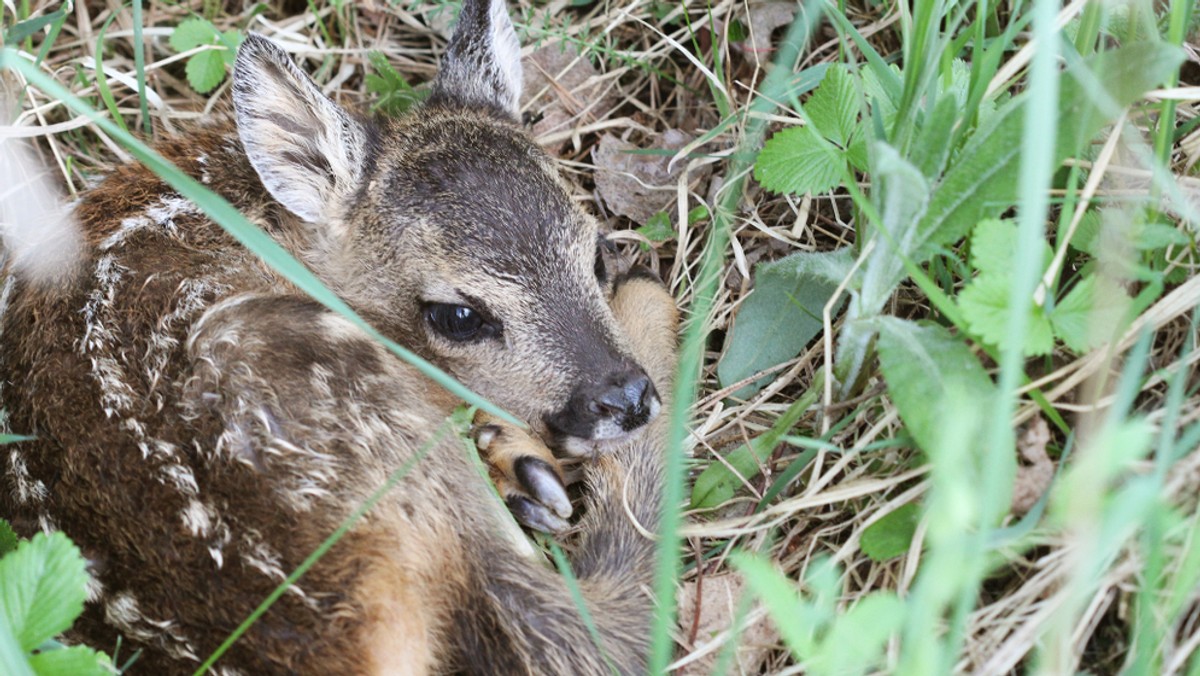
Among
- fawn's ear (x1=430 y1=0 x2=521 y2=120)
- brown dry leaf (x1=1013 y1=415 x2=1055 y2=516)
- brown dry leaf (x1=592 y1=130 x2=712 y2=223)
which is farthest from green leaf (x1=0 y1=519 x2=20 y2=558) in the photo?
brown dry leaf (x1=1013 y1=415 x2=1055 y2=516)

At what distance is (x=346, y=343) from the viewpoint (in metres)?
3.67

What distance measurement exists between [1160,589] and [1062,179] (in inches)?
59.3

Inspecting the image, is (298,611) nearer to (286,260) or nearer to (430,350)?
(286,260)

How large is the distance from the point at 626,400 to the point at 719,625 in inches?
33.7

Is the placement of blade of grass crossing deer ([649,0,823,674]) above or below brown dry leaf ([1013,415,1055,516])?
above

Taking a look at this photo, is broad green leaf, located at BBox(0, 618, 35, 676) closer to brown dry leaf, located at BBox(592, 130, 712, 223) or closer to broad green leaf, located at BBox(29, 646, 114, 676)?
broad green leaf, located at BBox(29, 646, 114, 676)

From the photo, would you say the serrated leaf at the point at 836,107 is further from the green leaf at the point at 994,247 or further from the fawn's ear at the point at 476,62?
the fawn's ear at the point at 476,62

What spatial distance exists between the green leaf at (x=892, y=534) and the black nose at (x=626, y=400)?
0.99 meters

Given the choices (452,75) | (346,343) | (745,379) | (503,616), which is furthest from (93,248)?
(745,379)

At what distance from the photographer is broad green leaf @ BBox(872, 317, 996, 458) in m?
2.95

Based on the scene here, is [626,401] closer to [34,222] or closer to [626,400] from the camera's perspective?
[626,400]

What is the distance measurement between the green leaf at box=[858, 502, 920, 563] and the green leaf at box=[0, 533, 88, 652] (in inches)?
85.6

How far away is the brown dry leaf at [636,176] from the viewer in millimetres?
5031

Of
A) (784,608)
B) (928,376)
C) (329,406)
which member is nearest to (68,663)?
(329,406)
